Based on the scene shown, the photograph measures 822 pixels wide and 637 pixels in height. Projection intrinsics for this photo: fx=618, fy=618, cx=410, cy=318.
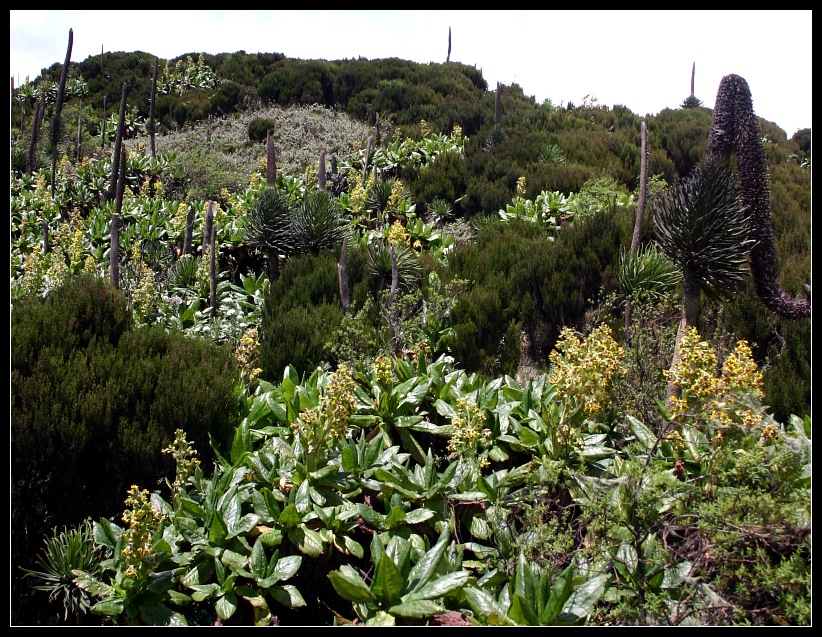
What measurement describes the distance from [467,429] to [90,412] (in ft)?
7.45

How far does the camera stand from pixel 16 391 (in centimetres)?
372

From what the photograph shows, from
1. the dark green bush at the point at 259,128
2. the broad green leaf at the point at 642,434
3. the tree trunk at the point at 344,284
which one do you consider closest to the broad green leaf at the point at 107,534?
the broad green leaf at the point at 642,434

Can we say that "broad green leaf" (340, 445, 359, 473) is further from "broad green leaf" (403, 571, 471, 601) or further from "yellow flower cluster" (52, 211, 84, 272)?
"yellow flower cluster" (52, 211, 84, 272)

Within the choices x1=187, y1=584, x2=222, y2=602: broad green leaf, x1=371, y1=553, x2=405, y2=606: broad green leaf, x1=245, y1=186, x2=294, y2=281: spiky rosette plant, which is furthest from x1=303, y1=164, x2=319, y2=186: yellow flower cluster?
x1=371, y1=553, x2=405, y2=606: broad green leaf

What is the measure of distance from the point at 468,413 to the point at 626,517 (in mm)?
1114

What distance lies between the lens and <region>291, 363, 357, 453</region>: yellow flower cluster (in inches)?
142

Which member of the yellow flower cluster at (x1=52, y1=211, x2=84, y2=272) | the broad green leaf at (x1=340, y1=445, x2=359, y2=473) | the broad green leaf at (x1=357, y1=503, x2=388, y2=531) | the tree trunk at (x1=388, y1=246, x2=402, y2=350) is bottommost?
the broad green leaf at (x1=357, y1=503, x2=388, y2=531)

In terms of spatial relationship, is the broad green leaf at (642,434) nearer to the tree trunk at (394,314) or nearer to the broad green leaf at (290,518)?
the broad green leaf at (290,518)

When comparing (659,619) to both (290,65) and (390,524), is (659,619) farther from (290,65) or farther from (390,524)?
(290,65)

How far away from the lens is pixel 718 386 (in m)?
3.25

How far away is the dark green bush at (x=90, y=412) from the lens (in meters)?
3.64

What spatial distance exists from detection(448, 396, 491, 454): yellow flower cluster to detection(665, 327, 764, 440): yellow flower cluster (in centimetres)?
111

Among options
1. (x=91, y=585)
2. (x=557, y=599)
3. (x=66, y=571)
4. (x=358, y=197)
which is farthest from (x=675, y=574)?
(x=358, y=197)
